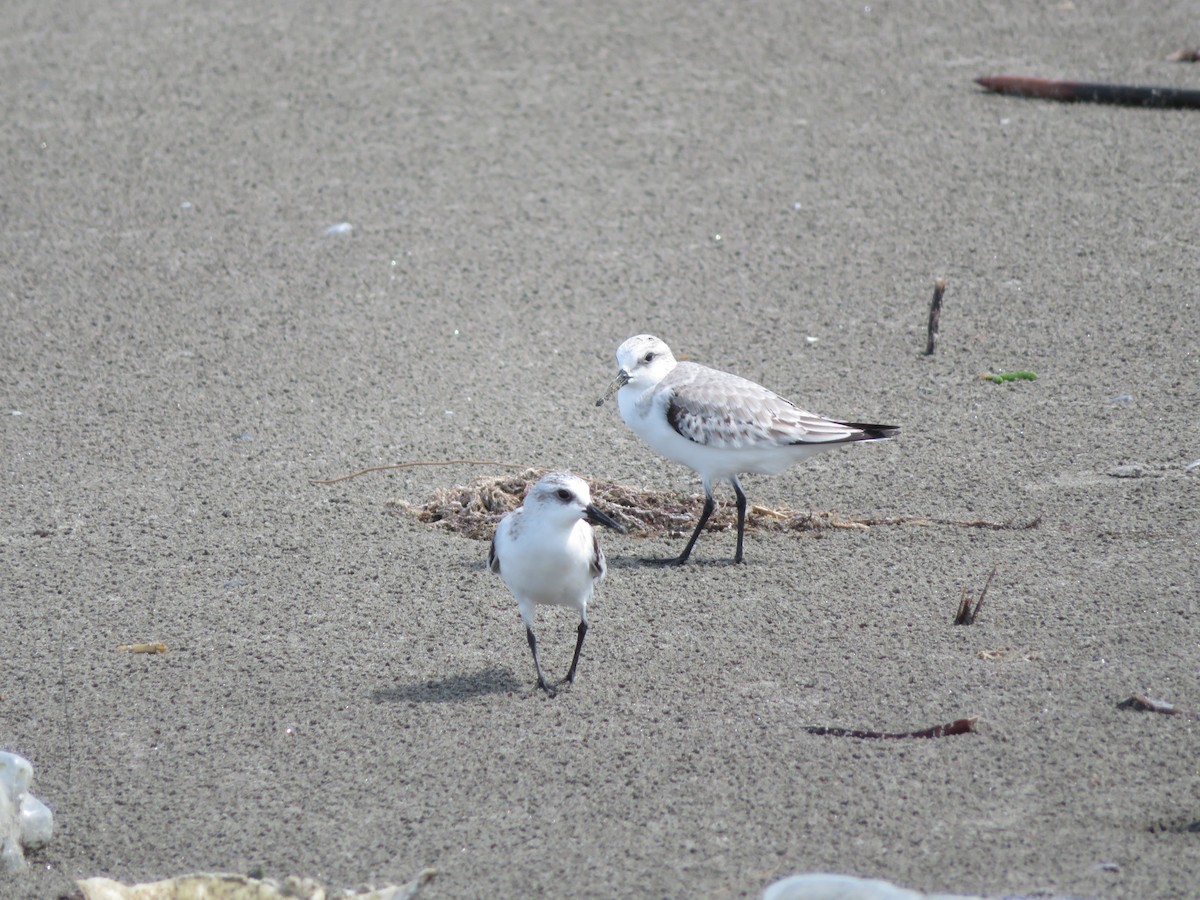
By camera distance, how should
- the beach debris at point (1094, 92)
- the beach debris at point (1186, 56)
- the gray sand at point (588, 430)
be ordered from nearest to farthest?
the gray sand at point (588, 430)
the beach debris at point (1094, 92)
the beach debris at point (1186, 56)

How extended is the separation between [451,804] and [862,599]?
1979 millimetres

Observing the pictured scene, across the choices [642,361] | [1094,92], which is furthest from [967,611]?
[1094,92]

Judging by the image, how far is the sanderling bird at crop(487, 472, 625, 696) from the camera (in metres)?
4.70

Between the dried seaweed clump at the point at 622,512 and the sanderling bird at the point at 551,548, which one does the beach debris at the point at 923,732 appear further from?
the dried seaweed clump at the point at 622,512

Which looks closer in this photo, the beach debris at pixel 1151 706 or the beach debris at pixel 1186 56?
the beach debris at pixel 1151 706

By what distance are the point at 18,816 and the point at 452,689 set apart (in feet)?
4.87

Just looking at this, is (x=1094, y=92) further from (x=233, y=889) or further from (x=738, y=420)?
(x=233, y=889)

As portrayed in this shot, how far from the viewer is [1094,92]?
10.0m

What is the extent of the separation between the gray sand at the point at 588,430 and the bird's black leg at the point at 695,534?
115mm

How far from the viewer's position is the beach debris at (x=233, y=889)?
12.1ft

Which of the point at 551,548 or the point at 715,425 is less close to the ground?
the point at 715,425

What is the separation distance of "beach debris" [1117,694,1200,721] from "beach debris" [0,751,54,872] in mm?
3455

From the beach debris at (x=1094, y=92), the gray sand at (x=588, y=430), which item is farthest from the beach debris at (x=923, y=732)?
the beach debris at (x=1094, y=92)

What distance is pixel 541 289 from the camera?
8.36 metres
